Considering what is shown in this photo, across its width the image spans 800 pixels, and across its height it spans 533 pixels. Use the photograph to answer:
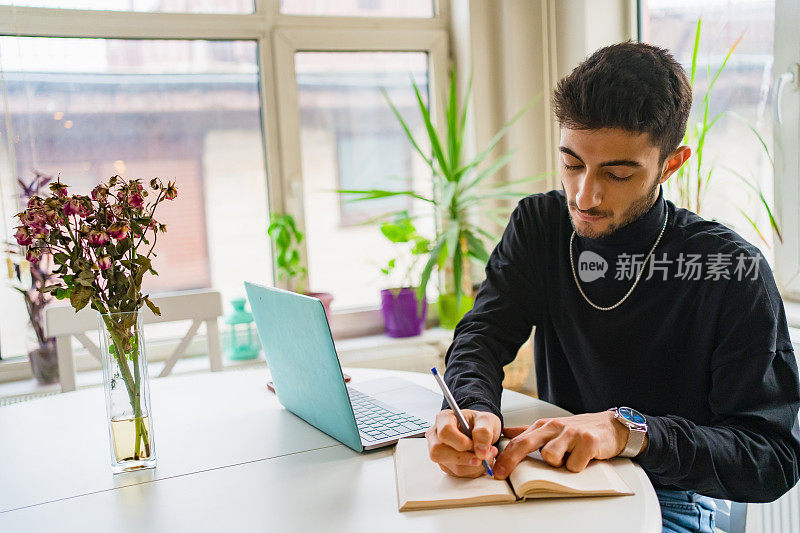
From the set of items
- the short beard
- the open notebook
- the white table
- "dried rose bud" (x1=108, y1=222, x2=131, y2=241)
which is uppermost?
"dried rose bud" (x1=108, y1=222, x2=131, y2=241)

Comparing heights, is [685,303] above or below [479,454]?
above

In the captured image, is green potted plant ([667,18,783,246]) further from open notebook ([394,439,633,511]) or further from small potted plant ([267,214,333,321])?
open notebook ([394,439,633,511])

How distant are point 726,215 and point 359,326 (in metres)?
1.48

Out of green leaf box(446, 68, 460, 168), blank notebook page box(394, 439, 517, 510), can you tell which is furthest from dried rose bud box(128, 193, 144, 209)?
green leaf box(446, 68, 460, 168)

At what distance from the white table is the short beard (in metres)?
0.34

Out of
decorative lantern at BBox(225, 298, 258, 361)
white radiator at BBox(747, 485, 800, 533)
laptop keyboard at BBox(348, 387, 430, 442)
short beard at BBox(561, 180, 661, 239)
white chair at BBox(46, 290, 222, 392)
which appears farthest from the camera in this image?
decorative lantern at BBox(225, 298, 258, 361)

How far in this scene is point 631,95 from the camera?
1248mm

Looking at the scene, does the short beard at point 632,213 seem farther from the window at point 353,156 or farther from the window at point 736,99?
the window at point 353,156

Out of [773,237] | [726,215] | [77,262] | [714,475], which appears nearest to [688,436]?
[714,475]

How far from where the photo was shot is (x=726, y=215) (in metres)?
2.39

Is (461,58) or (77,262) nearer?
(77,262)

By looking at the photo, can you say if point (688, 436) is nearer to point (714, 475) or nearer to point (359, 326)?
point (714, 475)

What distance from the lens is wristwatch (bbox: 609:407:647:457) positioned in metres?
1.06

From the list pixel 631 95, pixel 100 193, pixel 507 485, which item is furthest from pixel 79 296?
pixel 631 95
